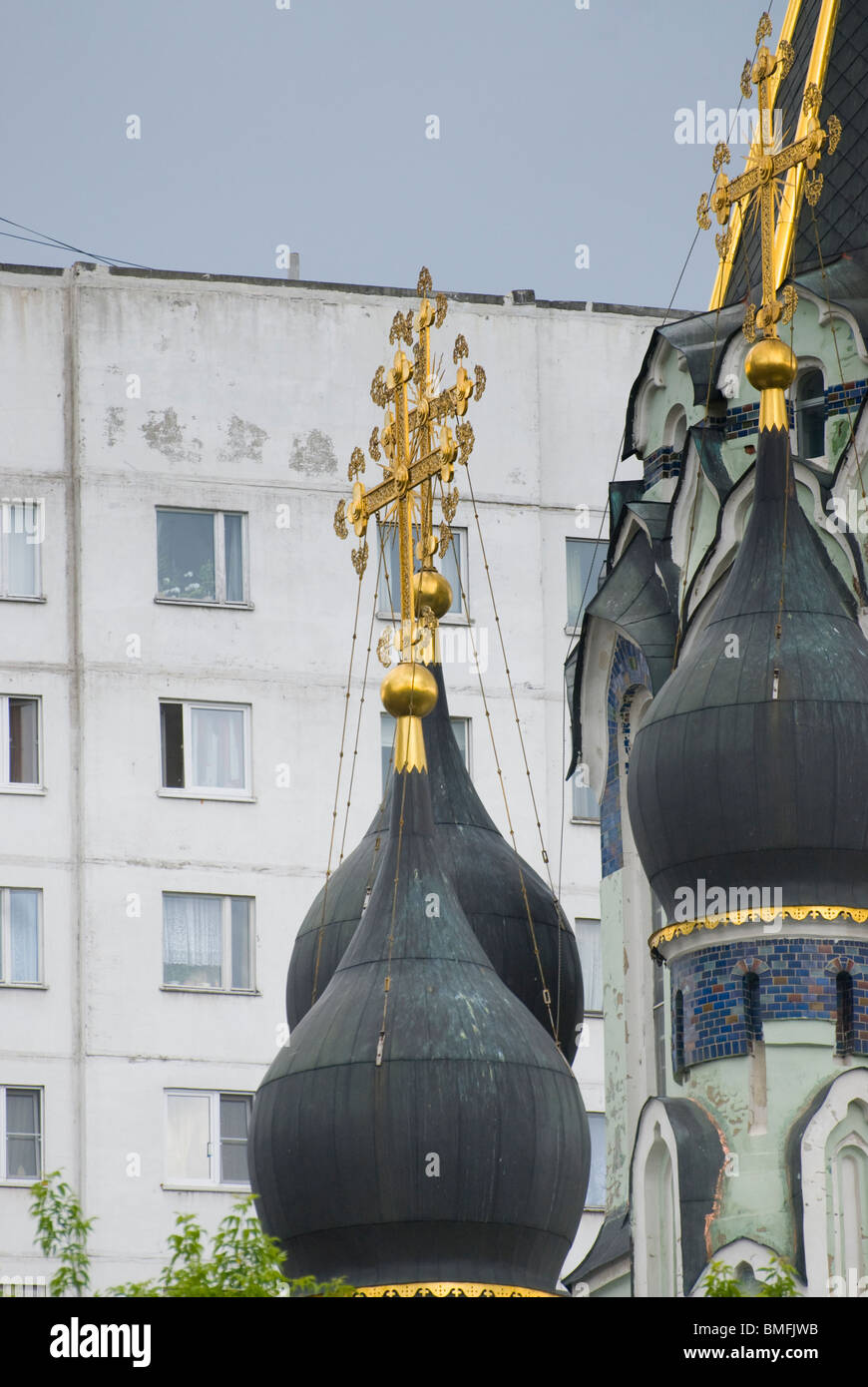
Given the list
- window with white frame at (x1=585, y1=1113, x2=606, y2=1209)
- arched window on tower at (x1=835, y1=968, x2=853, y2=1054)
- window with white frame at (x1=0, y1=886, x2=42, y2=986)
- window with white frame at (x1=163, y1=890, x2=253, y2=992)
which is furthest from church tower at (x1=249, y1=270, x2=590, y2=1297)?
window with white frame at (x1=585, y1=1113, x2=606, y2=1209)

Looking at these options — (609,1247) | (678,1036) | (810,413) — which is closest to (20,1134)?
(609,1247)

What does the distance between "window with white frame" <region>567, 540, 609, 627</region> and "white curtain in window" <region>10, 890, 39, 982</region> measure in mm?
5318

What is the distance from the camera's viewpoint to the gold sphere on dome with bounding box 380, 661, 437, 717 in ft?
77.1

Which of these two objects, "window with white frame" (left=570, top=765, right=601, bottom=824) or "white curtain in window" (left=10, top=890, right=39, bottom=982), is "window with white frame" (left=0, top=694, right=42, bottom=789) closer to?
"white curtain in window" (left=10, top=890, right=39, bottom=982)

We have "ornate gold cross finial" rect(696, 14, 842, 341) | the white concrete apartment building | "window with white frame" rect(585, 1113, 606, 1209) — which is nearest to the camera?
"ornate gold cross finial" rect(696, 14, 842, 341)

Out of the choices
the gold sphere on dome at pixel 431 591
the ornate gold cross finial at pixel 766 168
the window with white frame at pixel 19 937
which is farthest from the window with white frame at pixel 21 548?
the ornate gold cross finial at pixel 766 168

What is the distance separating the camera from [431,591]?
24.6m

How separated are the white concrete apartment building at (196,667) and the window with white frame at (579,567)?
0.04m

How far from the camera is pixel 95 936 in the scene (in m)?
33.2

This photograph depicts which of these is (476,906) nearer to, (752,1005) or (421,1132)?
(752,1005)

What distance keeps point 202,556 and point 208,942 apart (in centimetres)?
328

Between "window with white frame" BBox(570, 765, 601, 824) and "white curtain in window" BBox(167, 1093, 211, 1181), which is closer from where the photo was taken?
"white curtain in window" BBox(167, 1093, 211, 1181)

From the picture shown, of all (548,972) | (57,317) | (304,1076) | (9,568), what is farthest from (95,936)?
(304,1076)

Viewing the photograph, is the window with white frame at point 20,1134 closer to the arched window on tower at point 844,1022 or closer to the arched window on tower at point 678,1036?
the arched window on tower at point 678,1036
